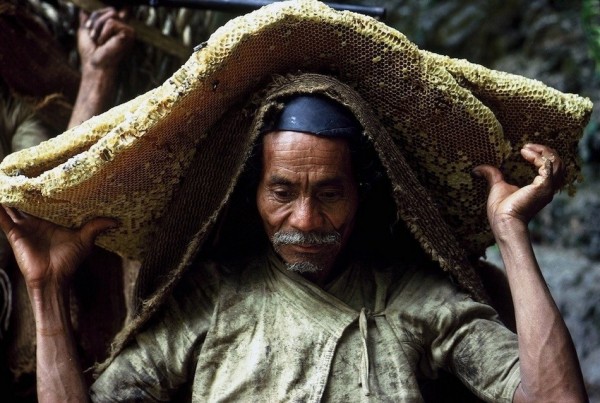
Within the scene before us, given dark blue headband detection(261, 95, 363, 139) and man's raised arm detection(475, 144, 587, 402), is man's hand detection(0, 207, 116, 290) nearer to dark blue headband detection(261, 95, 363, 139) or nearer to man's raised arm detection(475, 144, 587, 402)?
dark blue headband detection(261, 95, 363, 139)

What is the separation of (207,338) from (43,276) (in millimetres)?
425

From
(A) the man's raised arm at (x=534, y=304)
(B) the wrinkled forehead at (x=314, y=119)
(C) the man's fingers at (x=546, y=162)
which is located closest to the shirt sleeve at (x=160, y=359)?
(B) the wrinkled forehead at (x=314, y=119)

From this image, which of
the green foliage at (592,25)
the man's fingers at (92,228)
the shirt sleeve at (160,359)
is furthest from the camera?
the green foliage at (592,25)

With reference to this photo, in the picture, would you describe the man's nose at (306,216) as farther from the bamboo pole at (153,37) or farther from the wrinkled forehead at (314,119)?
the bamboo pole at (153,37)

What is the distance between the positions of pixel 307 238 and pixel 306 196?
0.10m

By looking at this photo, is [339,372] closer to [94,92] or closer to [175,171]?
[175,171]

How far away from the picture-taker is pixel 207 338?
7.18 ft

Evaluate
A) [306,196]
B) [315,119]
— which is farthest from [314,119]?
[306,196]

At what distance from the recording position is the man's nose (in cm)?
210

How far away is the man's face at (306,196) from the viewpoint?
211cm

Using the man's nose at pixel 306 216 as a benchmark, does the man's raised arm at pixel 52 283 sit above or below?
below

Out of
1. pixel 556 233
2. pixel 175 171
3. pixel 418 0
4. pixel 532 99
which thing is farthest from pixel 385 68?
pixel 418 0

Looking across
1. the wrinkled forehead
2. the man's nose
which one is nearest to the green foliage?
the wrinkled forehead

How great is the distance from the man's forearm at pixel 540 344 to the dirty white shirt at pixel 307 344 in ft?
0.29
